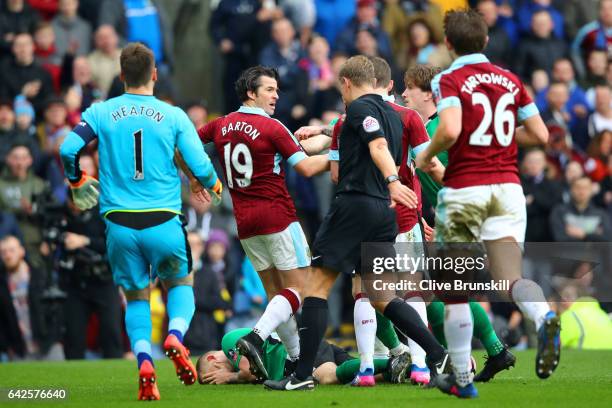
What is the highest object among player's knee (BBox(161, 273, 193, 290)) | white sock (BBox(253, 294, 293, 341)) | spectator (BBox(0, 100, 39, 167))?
spectator (BBox(0, 100, 39, 167))

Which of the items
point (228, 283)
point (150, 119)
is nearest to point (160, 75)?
point (228, 283)

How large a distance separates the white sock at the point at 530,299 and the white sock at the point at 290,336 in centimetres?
269

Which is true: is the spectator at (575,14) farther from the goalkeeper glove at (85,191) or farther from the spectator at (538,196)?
the goalkeeper glove at (85,191)

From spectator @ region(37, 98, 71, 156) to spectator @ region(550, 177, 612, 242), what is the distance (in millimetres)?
6761

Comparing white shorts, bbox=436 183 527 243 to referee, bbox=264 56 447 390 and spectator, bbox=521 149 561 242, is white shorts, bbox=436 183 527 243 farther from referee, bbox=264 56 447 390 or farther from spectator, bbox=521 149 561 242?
spectator, bbox=521 149 561 242

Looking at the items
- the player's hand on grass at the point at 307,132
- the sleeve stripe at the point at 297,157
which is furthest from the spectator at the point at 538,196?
the sleeve stripe at the point at 297,157

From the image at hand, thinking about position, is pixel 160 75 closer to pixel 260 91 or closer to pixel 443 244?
pixel 260 91

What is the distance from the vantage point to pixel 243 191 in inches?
436

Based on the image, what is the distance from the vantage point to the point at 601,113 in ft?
64.1

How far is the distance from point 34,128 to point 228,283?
348 cm

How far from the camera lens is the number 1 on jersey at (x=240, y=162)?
35.7ft

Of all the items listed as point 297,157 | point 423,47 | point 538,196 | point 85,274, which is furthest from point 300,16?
point 297,157

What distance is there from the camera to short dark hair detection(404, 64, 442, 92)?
35.6 feet

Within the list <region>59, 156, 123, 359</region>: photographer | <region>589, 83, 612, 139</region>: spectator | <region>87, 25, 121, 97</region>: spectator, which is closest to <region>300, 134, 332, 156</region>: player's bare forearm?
<region>59, 156, 123, 359</region>: photographer
